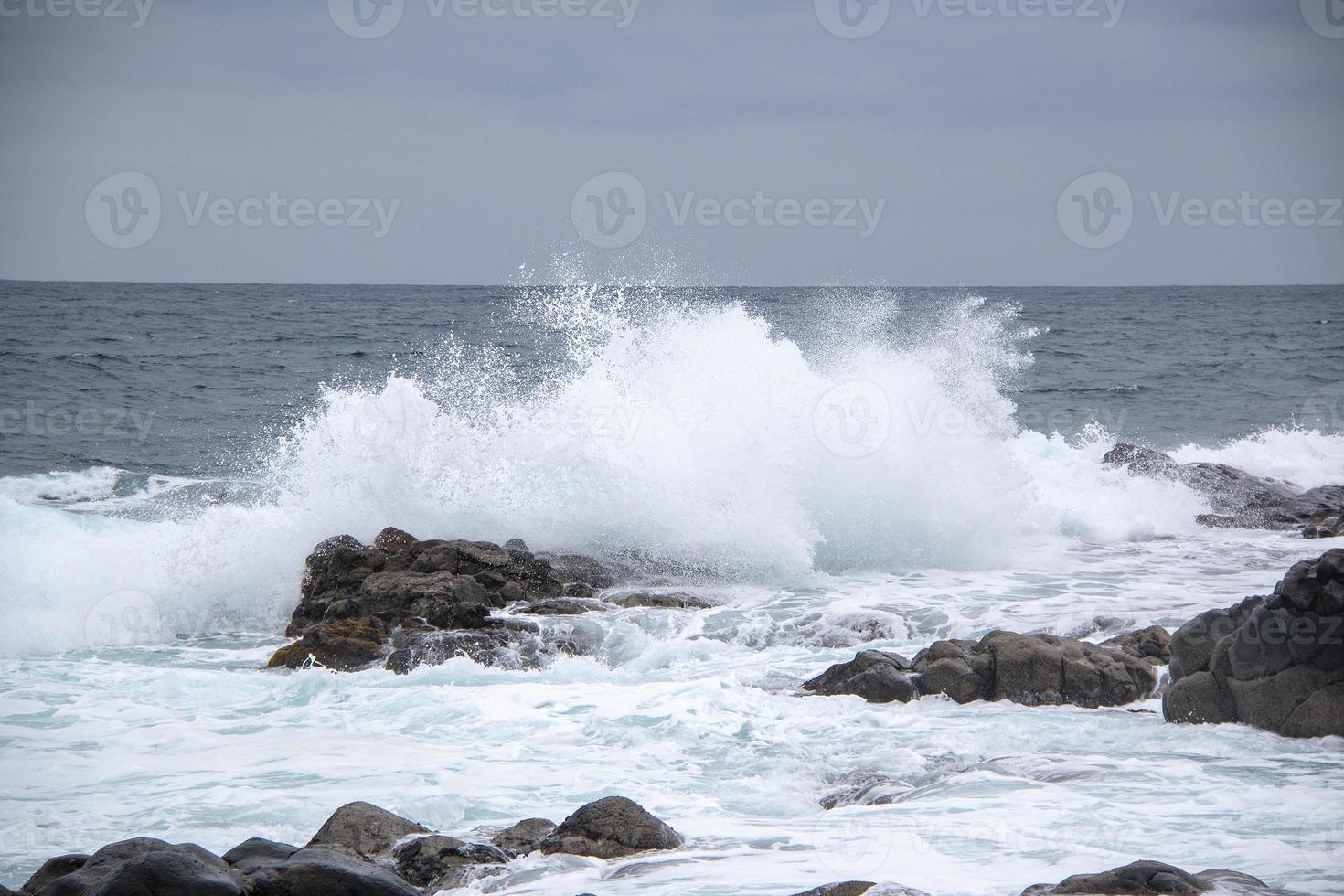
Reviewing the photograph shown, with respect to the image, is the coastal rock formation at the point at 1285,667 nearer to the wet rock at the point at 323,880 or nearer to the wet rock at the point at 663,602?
the wet rock at the point at 663,602

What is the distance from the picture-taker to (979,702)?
28.4 ft

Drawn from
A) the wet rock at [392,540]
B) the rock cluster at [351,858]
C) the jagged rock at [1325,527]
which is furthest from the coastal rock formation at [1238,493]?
the rock cluster at [351,858]

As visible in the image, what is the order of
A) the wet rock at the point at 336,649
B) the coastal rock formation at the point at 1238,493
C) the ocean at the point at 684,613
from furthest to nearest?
the coastal rock formation at the point at 1238,493 < the wet rock at the point at 336,649 < the ocean at the point at 684,613

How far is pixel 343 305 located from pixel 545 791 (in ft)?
175

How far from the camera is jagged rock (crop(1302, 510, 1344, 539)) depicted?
14812mm

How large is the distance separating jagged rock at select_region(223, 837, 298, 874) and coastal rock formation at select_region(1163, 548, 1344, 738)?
5.78m

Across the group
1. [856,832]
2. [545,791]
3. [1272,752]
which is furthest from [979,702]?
[545,791]

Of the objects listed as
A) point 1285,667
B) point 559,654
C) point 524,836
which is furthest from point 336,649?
point 1285,667

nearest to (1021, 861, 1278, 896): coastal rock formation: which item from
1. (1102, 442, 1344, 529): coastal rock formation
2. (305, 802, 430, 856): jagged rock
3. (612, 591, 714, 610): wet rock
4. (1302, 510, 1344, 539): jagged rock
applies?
(305, 802, 430, 856): jagged rock

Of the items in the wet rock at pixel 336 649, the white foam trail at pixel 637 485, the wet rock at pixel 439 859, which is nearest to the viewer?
the wet rock at pixel 439 859

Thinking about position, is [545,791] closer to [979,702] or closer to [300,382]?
[979,702]

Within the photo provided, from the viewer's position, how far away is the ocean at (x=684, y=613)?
6559 millimetres

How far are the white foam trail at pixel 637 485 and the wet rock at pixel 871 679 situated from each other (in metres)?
3.79

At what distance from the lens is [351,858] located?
5402 mm
